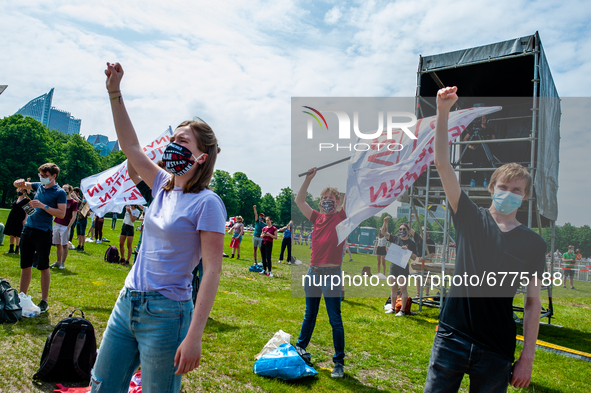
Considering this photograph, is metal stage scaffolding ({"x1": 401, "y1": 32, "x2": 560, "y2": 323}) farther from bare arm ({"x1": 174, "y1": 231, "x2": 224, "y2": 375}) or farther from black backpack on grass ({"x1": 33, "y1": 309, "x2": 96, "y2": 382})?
bare arm ({"x1": 174, "y1": 231, "x2": 224, "y2": 375})

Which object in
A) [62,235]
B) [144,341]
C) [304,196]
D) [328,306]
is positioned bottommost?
[328,306]

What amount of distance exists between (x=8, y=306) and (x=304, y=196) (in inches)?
169

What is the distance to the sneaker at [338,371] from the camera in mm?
4317

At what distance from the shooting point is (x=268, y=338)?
18.2 ft

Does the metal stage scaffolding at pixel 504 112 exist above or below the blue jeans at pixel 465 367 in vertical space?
above

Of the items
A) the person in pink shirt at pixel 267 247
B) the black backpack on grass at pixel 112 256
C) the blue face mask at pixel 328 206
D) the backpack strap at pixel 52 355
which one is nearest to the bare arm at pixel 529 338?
the blue face mask at pixel 328 206

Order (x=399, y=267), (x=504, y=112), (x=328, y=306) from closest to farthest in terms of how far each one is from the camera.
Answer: (x=328, y=306)
(x=399, y=267)
(x=504, y=112)

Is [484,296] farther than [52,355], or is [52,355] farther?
[52,355]

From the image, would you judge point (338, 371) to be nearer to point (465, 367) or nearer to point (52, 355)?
point (465, 367)

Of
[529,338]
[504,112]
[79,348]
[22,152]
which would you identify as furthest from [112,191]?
[22,152]

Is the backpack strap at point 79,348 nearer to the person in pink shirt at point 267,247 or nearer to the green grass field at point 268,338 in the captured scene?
the green grass field at point 268,338

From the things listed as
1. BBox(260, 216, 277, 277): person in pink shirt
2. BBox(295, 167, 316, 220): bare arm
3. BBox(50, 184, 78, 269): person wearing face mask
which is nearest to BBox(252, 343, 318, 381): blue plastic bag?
BBox(295, 167, 316, 220): bare arm

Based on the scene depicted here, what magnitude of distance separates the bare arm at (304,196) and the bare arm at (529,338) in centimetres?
264

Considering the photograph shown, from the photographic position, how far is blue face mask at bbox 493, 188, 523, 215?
2365mm
